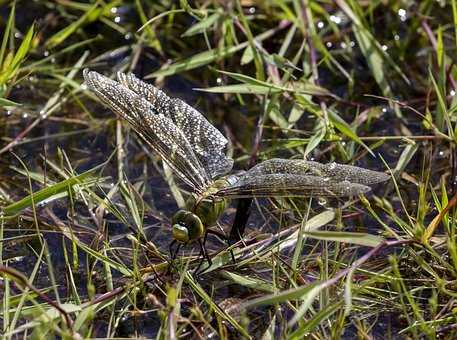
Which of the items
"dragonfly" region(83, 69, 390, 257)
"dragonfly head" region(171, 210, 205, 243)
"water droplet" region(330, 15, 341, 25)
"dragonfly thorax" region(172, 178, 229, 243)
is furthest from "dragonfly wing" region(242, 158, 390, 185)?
"water droplet" region(330, 15, 341, 25)

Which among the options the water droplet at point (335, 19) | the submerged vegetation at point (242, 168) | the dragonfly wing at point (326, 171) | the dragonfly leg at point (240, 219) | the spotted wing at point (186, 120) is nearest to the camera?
the submerged vegetation at point (242, 168)

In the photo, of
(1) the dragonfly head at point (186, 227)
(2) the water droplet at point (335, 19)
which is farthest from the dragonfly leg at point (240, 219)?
(2) the water droplet at point (335, 19)

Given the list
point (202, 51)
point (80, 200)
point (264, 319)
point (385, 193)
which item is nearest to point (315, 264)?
point (264, 319)

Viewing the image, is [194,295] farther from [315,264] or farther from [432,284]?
[432,284]

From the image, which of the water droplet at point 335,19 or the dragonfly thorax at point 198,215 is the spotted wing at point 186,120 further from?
the water droplet at point 335,19

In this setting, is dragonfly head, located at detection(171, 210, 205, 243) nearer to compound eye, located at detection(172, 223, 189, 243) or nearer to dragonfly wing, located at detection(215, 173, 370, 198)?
compound eye, located at detection(172, 223, 189, 243)

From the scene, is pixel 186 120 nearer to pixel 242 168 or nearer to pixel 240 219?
pixel 242 168
